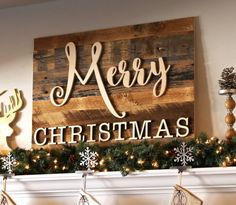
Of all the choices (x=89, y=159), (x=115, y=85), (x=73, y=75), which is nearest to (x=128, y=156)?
(x=89, y=159)

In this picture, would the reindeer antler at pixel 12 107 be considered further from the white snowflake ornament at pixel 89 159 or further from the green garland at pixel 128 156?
the white snowflake ornament at pixel 89 159

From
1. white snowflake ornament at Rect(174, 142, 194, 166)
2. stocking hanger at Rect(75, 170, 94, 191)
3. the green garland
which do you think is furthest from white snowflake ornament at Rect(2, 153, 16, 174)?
white snowflake ornament at Rect(174, 142, 194, 166)

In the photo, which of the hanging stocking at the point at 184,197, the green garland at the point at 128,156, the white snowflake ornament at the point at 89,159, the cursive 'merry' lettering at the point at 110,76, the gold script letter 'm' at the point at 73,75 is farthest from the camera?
the gold script letter 'm' at the point at 73,75

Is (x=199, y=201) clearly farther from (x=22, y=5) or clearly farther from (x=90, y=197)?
(x=22, y=5)

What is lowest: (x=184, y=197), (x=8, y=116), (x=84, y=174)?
(x=184, y=197)

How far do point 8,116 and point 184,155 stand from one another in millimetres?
1422

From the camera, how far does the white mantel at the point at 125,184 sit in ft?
11.4

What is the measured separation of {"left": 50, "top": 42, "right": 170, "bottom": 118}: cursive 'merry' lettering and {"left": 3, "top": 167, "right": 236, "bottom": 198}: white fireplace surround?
490 millimetres

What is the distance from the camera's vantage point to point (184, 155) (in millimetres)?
3584

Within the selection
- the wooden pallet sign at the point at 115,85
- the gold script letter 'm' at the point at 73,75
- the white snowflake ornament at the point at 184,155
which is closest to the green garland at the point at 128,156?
the white snowflake ornament at the point at 184,155

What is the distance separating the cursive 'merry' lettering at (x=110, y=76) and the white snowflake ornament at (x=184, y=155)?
0.45 meters

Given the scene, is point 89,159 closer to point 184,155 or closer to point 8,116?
point 184,155

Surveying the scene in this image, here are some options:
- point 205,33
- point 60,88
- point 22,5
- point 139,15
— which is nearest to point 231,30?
point 205,33

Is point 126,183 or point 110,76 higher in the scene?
point 110,76
